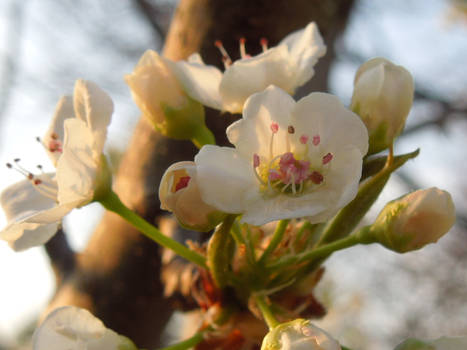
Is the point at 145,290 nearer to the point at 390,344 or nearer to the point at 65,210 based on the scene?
the point at 65,210

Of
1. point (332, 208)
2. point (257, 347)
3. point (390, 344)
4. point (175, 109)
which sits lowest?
point (390, 344)

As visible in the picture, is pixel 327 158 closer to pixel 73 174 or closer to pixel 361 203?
pixel 361 203

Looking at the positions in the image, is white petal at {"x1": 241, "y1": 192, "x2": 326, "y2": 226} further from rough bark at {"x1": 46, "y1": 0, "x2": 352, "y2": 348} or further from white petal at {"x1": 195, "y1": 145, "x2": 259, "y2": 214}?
rough bark at {"x1": 46, "y1": 0, "x2": 352, "y2": 348}

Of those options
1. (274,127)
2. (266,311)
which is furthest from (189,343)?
(274,127)

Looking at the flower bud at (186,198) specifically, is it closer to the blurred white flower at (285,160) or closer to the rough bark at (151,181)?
the blurred white flower at (285,160)

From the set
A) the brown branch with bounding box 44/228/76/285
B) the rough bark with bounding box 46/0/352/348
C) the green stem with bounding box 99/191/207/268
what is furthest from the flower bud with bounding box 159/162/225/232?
the brown branch with bounding box 44/228/76/285

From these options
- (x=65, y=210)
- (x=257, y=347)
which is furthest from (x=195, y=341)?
(x=65, y=210)
